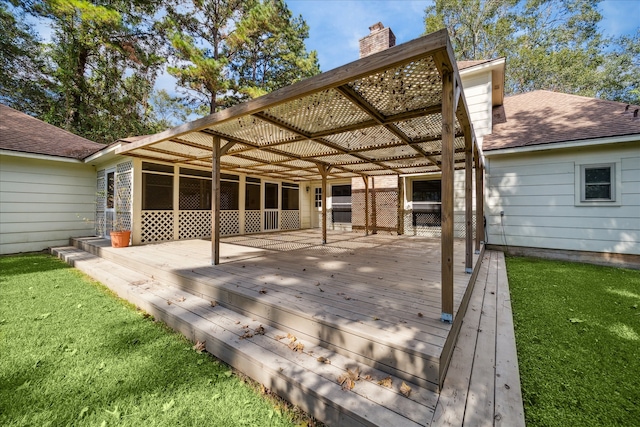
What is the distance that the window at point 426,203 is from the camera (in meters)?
8.76

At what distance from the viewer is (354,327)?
6.94 feet

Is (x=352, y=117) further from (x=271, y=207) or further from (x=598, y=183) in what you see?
(x=271, y=207)

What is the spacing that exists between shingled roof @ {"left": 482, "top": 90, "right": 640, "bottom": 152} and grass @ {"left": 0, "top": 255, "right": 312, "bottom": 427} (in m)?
7.64

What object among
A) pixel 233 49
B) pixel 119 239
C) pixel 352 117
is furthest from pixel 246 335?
pixel 233 49

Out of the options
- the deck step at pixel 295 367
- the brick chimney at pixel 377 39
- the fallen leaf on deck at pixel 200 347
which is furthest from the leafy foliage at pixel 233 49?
the fallen leaf on deck at pixel 200 347

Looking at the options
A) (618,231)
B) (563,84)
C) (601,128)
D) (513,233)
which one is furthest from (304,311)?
(563,84)

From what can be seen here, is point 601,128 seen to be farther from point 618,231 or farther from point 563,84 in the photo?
point 563,84

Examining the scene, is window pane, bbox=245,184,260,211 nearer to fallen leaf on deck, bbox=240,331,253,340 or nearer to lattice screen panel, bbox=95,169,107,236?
lattice screen panel, bbox=95,169,107,236

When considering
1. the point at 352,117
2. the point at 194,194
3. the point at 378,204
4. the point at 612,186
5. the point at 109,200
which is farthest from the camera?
the point at 378,204

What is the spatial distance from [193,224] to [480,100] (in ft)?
32.3

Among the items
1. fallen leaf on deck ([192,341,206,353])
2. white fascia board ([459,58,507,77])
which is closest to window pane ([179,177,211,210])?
fallen leaf on deck ([192,341,206,353])

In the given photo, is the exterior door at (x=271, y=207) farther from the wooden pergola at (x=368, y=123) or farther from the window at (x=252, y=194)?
the wooden pergola at (x=368, y=123)

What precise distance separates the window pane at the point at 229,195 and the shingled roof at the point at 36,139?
3712 mm

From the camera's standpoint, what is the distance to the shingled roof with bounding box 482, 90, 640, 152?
226 inches
